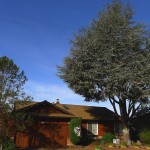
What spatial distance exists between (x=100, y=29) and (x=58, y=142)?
44.6 ft

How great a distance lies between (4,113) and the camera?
21.4 meters

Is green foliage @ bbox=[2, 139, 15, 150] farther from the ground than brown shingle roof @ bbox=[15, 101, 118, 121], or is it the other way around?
brown shingle roof @ bbox=[15, 101, 118, 121]

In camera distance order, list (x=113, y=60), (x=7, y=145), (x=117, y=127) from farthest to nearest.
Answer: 1. (x=117, y=127)
2. (x=113, y=60)
3. (x=7, y=145)

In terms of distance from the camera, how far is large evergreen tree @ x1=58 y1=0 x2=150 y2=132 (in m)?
29.5

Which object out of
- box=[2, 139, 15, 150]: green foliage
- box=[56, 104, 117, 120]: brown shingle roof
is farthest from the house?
box=[2, 139, 15, 150]: green foliage

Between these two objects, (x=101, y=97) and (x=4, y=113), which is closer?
(x=4, y=113)

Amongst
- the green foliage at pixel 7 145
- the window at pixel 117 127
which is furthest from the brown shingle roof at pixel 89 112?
the green foliage at pixel 7 145

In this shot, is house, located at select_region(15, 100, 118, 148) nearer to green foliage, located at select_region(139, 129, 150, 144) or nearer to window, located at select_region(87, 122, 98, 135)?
window, located at select_region(87, 122, 98, 135)

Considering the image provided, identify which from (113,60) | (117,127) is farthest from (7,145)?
(117,127)

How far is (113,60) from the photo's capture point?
3030cm

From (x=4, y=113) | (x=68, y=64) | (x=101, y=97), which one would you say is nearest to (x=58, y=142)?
(x=101, y=97)

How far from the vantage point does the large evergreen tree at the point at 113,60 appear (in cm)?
2945

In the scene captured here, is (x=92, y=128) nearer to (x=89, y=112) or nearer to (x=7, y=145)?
(x=89, y=112)

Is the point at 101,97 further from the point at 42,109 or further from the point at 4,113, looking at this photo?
the point at 4,113
